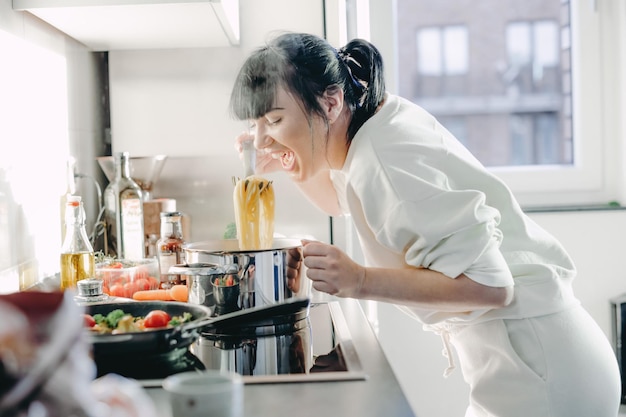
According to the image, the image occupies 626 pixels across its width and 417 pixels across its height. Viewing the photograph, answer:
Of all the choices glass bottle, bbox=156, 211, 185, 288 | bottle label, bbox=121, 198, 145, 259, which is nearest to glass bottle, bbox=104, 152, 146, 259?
bottle label, bbox=121, 198, 145, 259

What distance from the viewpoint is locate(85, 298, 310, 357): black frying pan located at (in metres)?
0.79

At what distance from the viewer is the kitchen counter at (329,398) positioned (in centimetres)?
73

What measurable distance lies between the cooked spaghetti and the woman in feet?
0.31

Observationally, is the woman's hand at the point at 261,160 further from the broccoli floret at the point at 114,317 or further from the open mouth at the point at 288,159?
the broccoli floret at the point at 114,317

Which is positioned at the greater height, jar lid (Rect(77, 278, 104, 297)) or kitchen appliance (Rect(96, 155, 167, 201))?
kitchen appliance (Rect(96, 155, 167, 201))

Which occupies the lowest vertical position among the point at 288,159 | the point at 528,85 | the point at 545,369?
the point at 545,369

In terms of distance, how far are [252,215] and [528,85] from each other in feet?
4.73

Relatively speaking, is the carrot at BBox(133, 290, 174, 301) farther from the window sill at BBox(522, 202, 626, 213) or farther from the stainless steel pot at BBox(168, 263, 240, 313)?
the window sill at BBox(522, 202, 626, 213)

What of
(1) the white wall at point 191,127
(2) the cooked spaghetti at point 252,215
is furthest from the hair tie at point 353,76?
(1) the white wall at point 191,127

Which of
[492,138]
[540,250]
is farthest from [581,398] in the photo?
[492,138]

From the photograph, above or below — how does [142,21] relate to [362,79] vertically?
above

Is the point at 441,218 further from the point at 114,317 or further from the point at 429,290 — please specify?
the point at 114,317

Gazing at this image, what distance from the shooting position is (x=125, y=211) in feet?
5.23

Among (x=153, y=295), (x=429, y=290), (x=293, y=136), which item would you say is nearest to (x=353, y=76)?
(x=293, y=136)
